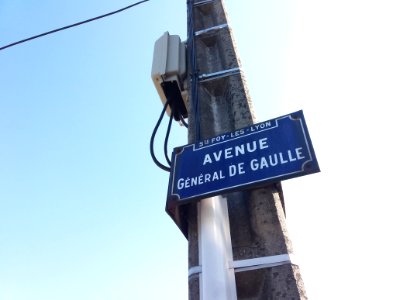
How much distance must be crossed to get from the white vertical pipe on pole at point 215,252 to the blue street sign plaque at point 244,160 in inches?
3.9

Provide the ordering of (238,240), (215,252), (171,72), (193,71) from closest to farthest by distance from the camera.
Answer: (215,252)
(238,240)
(193,71)
(171,72)

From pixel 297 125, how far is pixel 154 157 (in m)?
1.10

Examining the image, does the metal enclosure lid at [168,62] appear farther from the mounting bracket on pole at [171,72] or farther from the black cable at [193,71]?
the black cable at [193,71]

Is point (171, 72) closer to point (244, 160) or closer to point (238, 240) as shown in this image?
point (244, 160)

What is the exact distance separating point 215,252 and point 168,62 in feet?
6.26

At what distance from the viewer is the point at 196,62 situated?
2.49m

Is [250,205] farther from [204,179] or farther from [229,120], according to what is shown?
[229,120]

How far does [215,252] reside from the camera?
1.24 meters

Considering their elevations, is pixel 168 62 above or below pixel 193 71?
above

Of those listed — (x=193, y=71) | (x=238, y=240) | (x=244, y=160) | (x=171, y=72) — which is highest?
(x=171, y=72)

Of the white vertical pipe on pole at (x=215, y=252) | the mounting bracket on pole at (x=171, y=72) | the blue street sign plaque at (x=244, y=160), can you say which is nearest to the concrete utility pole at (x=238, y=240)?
the white vertical pipe on pole at (x=215, y=252)

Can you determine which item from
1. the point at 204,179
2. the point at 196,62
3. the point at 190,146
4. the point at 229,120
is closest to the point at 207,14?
the point at 196,62

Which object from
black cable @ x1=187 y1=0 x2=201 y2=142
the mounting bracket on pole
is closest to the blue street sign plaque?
black cable @ x1=187 y1=0 x2=201 y2=142

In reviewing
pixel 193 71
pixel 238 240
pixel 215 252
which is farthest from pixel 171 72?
pixel 215 252
